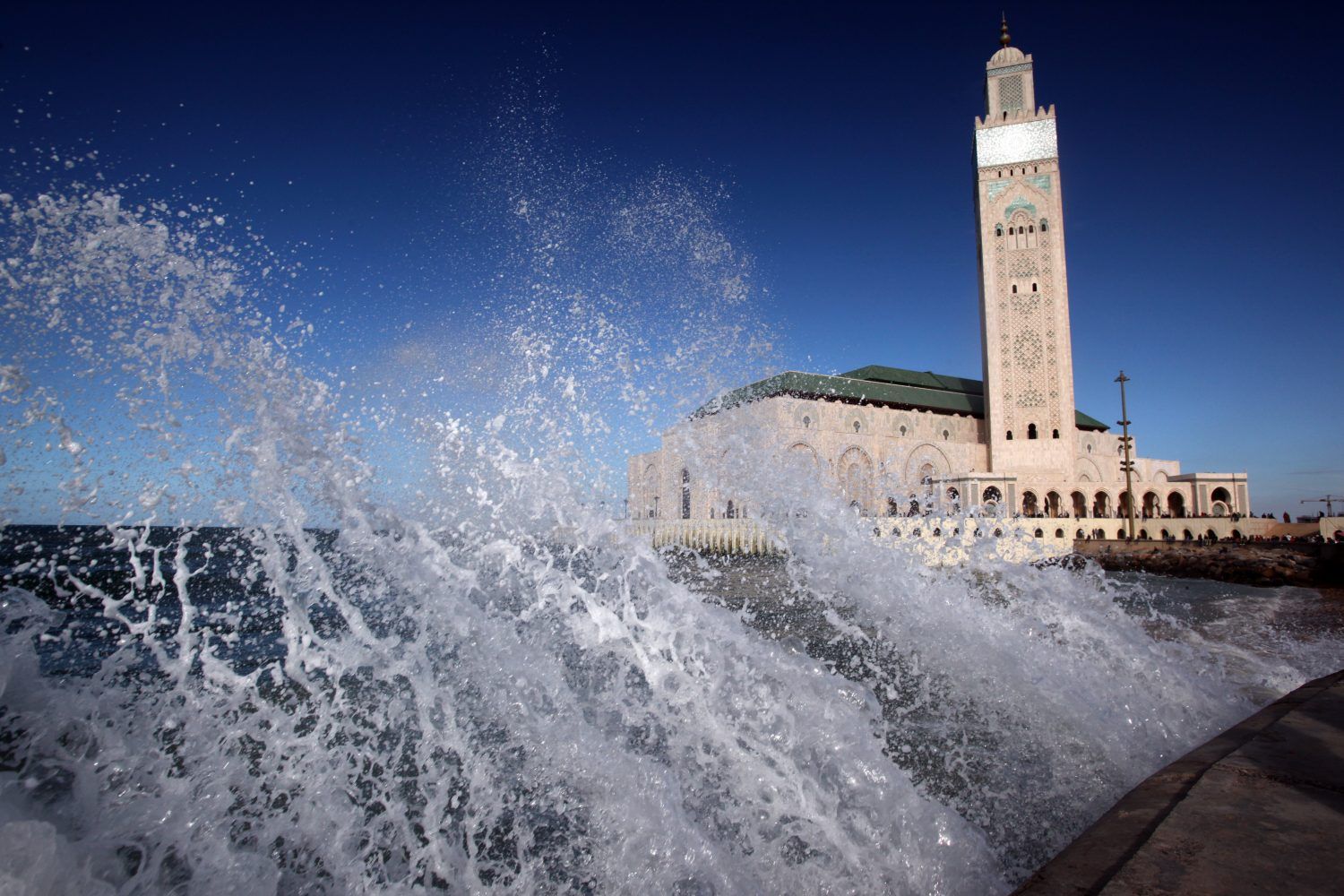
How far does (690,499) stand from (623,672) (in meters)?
34.0

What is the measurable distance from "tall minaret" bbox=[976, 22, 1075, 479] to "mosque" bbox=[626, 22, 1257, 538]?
2.2 inches

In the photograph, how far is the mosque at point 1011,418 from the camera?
3353 centimetres

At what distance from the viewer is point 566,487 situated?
4.52 m

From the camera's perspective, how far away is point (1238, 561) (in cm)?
2117

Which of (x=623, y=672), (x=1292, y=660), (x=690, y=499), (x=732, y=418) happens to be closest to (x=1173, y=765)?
(x=623, y=672)

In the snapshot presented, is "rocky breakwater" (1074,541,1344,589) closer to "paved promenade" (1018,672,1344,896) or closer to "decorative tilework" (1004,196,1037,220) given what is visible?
"decorative tilework" (1004,196,1037,220)

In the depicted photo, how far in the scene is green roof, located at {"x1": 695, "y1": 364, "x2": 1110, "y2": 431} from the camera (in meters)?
37.1

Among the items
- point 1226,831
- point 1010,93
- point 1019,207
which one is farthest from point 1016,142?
point 1226,831

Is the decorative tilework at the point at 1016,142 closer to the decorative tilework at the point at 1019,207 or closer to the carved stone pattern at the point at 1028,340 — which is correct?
the decorative tilework at the point at 1019,207

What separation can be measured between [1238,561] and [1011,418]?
14.2 meters

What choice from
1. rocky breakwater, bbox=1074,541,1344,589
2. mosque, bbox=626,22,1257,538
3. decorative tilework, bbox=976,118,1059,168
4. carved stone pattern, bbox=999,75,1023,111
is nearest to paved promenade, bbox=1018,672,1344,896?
rocky breakwater, bbox=1074,541,1344,589

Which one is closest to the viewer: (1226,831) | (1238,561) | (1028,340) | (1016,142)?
(1226,831)

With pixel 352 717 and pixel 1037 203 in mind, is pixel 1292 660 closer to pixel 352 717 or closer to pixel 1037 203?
pixel 352 717

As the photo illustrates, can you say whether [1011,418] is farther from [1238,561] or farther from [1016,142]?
[1238,561]
